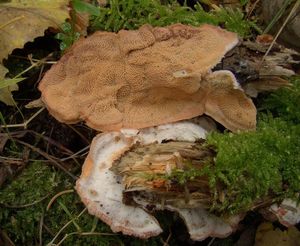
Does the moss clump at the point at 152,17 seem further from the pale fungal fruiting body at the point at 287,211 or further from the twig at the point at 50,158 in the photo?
the pale fungal fruiting body at the point at 287,211

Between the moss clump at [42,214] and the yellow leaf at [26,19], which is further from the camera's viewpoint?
the yellow leaf at [26,19]

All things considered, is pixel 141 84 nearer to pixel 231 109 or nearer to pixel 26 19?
pixel 231 109

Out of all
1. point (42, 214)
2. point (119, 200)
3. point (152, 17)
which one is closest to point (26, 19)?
point (152, 17)

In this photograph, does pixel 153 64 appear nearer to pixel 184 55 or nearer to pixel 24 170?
pixel 184 55

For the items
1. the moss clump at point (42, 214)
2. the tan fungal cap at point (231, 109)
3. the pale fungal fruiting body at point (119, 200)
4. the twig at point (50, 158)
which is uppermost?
the tan fungal cap at point (231, 109)

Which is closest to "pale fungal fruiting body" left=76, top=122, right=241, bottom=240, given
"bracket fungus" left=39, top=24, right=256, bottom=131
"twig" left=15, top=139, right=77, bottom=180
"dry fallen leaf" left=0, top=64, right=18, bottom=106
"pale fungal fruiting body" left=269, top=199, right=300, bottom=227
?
"bracket fungus" left=39, top=24, right=256, bottom=131

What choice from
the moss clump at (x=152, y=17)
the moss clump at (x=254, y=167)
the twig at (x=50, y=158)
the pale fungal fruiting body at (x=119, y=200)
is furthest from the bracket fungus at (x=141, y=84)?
the moss clump at (x=152, y=17)

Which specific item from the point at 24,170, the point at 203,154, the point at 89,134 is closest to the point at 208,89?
the point at 203,154

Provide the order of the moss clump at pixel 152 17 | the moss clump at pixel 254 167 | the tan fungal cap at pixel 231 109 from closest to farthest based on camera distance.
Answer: the moss clump at pixel 254 167 → the tan fungal cap at pixel 231 109 → the moss clump at pixel 152 17
